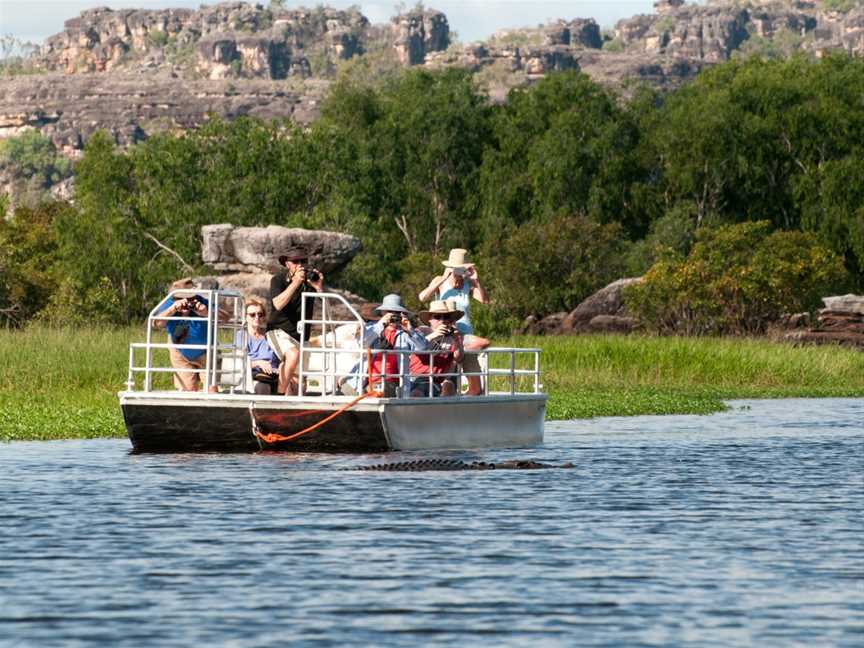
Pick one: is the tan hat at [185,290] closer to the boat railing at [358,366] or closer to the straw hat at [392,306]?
the boat railing at [358,366]

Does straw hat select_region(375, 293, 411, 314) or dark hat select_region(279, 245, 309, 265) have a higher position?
dark hat select_region(279, 245, 309, 265)

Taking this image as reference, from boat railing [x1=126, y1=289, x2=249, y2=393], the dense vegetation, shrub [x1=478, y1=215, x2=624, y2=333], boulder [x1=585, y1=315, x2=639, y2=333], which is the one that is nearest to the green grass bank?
boat railing [x1=126, y1=289, x2=249, y2=393]

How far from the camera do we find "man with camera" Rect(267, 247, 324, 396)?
22.0 metres

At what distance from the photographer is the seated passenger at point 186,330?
23.1 m

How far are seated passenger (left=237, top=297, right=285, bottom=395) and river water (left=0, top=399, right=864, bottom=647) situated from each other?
88 cm

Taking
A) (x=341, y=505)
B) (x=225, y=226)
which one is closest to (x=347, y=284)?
(x=225, y=226)

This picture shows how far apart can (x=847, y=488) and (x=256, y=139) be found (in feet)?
175

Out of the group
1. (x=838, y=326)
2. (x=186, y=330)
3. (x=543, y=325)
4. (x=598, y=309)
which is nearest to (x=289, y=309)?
(x=186, y=330)

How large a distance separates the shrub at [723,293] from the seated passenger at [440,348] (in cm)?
3857

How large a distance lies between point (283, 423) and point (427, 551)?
720 cm

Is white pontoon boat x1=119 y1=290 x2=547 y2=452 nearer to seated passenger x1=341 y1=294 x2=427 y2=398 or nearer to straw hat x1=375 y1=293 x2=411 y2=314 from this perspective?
seated passenger x1=341 y1=294 x2=427 y2=398

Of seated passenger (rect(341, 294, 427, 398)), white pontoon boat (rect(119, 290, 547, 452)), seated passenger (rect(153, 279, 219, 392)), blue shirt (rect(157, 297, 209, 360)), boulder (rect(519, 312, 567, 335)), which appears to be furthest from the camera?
boulder (rect(519, 312, 567, 335))

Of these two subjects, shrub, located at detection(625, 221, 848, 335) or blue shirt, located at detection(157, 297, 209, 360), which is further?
shrub, located at detection(625, 221, 848, 335)

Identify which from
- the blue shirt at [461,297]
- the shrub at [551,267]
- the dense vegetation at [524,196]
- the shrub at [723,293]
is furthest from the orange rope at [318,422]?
the shrub at [551,267]
